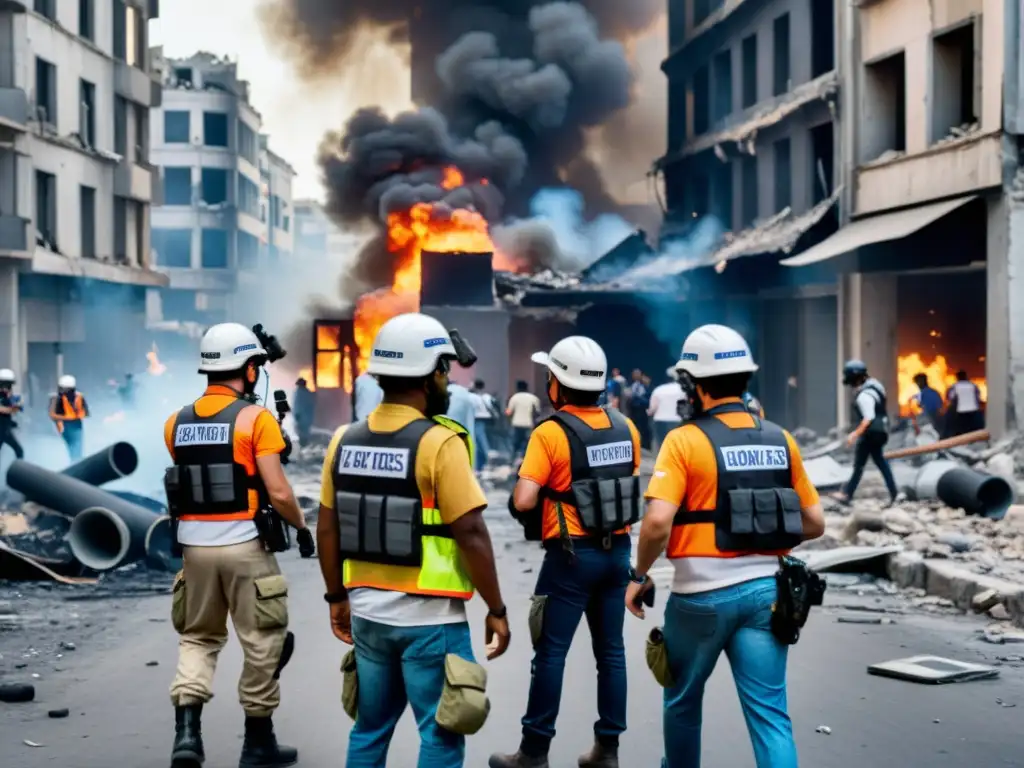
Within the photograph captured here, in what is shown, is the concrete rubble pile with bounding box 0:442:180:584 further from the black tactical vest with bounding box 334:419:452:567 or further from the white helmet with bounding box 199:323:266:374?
the black tactical vest with bounding box 334:419:452:567

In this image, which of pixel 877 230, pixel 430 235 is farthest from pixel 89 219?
pixel 877 230

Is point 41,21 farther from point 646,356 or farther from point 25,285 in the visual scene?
point 646,356

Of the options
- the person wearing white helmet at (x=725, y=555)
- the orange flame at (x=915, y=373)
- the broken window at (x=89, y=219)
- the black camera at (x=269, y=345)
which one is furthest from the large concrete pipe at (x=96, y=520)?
the broken window at (x=89, y=219)

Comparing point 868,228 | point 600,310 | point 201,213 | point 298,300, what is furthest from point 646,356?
point 298,300

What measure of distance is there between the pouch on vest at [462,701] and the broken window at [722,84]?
102ft

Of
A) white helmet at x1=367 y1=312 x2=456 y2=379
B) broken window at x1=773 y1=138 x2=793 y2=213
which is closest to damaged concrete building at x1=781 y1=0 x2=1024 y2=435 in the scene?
broken window at x1=773 y1=138 x2=793 y2=213

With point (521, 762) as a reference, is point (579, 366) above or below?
above

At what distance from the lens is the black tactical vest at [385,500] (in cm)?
423

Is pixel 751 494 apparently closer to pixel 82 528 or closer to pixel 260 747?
pixel 260 747

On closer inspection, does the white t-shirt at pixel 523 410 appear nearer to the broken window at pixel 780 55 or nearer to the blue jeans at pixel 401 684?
the broken window at pixel 780 55

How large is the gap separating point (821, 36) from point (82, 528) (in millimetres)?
20070

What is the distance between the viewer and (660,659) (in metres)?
4.69

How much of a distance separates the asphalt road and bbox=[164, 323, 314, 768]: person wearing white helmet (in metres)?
0.33

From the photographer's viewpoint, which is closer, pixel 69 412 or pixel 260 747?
pixel 260 747
